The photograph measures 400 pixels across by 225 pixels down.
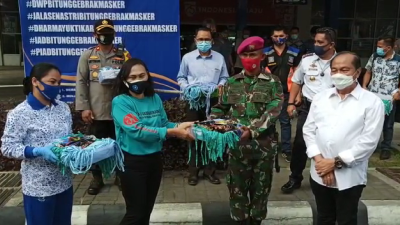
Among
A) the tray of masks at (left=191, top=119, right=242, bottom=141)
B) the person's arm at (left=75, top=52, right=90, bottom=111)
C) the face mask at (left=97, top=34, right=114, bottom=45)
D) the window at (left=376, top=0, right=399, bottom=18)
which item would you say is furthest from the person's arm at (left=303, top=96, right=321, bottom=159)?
the window at (left=376, top=0, right=399, bottom=18)

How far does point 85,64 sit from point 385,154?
180 inches

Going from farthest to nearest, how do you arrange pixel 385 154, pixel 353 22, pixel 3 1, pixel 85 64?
pixel 3 1 < pixel 353 22 < pixel 385 154 < pixel 85 64

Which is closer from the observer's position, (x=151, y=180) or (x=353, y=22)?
(x=151, y=180)

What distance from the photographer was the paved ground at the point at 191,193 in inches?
173

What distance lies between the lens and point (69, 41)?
557 centimetres

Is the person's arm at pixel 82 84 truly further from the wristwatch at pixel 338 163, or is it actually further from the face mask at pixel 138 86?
the wristwatch at pixel 338 163

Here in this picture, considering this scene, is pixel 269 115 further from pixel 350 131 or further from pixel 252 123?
pixel 350 131

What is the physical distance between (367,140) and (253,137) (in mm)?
840

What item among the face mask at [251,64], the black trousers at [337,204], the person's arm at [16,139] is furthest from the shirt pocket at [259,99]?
the person's arm at [16,139]

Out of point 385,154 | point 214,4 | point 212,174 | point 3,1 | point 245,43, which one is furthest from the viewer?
point 3,1

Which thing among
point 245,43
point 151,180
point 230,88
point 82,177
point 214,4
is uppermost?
point 214,4

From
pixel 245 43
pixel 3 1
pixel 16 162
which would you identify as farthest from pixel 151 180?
pixel 3 1

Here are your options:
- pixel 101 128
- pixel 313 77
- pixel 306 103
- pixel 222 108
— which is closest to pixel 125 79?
pixel 222 108

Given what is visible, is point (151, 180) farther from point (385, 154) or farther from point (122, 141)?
point (385, 154)
